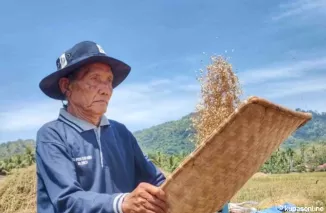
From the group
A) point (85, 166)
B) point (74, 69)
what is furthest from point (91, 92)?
point (85, 166)

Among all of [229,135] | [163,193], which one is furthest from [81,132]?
[229,135]

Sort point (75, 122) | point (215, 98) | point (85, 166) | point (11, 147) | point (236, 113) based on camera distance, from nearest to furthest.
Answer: point (236, 113) < point (85, 166) < point (75, 122) < point (215, 98) < point (11, 147)

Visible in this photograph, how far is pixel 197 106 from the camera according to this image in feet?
39.7

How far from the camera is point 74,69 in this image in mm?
1532

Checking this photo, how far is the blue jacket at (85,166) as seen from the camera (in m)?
1.23

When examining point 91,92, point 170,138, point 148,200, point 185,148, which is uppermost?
point 170,138

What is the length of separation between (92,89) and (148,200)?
1.66ft

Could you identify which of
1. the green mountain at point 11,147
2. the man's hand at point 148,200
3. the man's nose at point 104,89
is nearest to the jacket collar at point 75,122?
the man's nose at point 104,89

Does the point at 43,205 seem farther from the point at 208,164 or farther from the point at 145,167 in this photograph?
the point at 208,164

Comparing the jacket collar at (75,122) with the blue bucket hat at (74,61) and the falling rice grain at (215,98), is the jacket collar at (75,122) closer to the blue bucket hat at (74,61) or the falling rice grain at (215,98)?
the blue bucket hat at (74,61)

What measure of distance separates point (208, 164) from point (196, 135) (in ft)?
36.3

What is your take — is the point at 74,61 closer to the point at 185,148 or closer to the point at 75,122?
the point at 75,122

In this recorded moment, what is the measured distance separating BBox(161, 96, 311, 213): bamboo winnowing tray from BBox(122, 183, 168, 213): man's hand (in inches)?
0.7

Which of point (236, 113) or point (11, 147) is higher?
point (11, 147)
